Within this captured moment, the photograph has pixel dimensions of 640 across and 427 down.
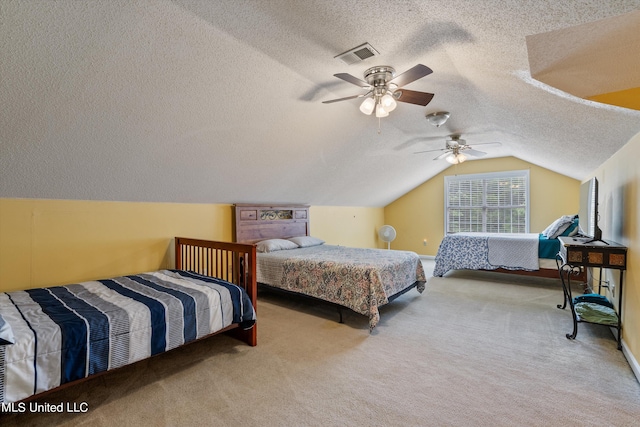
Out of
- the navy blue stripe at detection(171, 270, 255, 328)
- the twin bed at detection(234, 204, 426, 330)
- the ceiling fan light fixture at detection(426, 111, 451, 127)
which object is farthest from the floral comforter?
the ceiling fan light fixture at detection(426, 111, 451, 127)

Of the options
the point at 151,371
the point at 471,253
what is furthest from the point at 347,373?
the point at 471,253

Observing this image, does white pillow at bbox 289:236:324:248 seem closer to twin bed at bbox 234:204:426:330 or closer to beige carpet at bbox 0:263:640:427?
twin bed at bbox 234:204:426:330

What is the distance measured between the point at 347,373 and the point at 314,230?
369cm

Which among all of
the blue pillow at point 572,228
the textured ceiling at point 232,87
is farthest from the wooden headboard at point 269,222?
the blue pillow at point 572,228

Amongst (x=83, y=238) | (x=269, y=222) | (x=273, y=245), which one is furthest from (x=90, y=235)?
(x=269, y=222)

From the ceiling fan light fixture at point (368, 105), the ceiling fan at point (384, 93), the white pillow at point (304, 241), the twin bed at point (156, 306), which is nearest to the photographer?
the twin bed at point (156, 306)

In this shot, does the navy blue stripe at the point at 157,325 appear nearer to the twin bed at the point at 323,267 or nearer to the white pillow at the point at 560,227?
the twin bed at the point at 323,267

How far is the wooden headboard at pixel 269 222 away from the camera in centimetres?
436

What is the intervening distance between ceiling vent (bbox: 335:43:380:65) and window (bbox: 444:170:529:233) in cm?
539

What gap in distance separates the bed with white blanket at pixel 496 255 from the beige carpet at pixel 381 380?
1.58m

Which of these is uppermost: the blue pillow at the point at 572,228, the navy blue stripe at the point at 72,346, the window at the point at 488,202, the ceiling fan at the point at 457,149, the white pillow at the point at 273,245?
the ceiling fan at the point at 457,149

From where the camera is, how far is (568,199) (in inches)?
224

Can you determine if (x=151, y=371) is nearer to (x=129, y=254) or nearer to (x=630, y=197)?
(x=129, y=254)

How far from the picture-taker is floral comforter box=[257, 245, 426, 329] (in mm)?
2992
